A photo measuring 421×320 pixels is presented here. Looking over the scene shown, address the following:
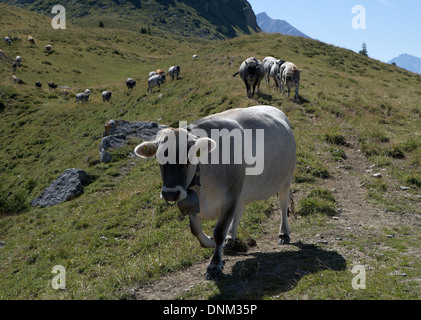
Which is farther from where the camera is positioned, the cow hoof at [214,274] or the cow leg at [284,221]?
the cow leg at [284,221]

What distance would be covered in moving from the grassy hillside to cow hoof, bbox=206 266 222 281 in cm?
101

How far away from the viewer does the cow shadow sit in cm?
566

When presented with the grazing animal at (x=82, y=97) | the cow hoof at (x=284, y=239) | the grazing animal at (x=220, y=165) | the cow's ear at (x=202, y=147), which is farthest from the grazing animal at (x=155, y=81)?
the cow's ear at (x=202, y=147)

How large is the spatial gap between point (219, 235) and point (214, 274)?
674 millimetres

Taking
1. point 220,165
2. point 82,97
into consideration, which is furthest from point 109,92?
point 220,165

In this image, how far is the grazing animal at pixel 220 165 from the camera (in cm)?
542

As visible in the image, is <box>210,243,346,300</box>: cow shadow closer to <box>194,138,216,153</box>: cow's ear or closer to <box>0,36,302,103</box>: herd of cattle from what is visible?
<box>194,138,216,153</box>: cow's ear

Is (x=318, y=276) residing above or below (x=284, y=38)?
below

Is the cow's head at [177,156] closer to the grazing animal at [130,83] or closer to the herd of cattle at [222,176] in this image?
the herd of cattle at [222,176]

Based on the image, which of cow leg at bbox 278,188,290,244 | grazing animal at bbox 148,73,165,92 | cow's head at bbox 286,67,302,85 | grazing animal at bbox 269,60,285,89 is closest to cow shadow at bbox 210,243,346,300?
cow leg at bbox 278,188,290,244

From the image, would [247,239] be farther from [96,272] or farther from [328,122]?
[328,122]
